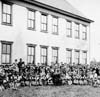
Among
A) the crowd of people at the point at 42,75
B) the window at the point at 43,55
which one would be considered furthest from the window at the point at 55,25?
the crowd of people at the point at 42,75

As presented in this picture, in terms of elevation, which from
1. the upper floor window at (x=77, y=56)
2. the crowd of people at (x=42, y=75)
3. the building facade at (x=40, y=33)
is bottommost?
the crowd of people at (x=42, y=75)

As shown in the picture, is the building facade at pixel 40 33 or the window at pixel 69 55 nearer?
the building facade at pixel 40 33

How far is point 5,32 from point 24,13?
2.91 meters

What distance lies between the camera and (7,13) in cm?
1920

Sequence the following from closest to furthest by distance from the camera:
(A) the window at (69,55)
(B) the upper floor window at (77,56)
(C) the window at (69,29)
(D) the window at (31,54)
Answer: (D) the window at (31,54) → (A) the window at (69,55) → (C) the window at (69,29) → (B) the upper floor window at (77,56)

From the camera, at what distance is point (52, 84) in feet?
56.2

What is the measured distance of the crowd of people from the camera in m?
14.3

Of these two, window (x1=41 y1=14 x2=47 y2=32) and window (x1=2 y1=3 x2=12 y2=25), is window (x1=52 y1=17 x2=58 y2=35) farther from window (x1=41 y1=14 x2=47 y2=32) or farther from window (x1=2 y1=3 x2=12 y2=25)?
window (x1=2 y1=3 x2=12 y2=25)

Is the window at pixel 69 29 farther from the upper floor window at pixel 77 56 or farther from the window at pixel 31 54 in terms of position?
the window at pixel 31 54

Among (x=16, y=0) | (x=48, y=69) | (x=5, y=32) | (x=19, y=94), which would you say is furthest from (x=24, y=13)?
(x=19, y=94)

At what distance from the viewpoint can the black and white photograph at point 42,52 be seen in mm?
14289

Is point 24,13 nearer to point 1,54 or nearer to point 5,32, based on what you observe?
point 5,32

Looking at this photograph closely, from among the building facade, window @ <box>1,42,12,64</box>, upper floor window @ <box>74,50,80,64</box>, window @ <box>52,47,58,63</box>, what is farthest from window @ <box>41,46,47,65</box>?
upper floor window @ <box>74,50,80,64</box>

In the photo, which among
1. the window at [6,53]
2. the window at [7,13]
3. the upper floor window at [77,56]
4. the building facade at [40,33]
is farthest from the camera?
the upper floor window at [77,56]
